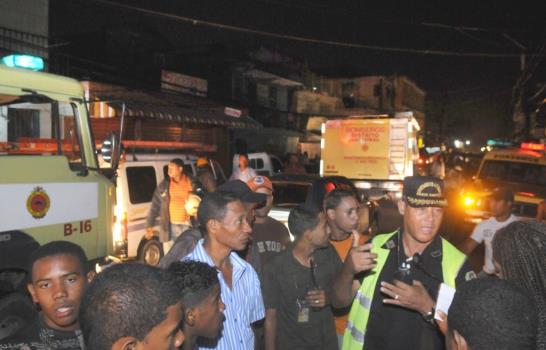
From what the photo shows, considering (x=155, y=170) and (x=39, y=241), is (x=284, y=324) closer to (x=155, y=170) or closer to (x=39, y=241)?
(x=39, y=241)

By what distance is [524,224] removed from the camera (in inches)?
95.0

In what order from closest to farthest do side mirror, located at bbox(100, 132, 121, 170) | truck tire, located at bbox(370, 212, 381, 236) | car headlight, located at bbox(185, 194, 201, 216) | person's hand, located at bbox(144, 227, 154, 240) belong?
side mirror, located at bbox(100, 132, 121, 170), car headlight, located at bbox(185, 194, 201, 216), person's hand, located at bbox(144, 227, 154, 240), truck tire, located at bbox(370, 212, 381, 236)

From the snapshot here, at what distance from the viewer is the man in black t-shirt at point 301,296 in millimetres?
3531

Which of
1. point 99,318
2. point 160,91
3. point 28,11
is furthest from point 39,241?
point 160,91

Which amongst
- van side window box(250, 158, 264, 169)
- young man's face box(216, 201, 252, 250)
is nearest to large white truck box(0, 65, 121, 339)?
young man's face box(216, 201, 252, 250)

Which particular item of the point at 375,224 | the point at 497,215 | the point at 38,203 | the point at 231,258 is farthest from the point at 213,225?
the point at 375,224

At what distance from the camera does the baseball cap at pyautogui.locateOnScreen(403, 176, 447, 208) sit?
10.9ft

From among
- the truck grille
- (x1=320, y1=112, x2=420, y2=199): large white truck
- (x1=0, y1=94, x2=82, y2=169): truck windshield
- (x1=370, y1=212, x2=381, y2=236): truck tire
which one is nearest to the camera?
(x1=0, y1=94, x2=82, y2=169): truck windshield

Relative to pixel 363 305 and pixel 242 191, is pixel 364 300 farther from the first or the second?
pixel 242 191

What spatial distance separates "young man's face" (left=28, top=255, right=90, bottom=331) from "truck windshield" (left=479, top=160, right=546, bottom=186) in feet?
39.3

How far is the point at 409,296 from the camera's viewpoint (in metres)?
2.85

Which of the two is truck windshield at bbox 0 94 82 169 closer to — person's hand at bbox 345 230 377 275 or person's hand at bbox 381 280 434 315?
person's hand at bbox 345 230 377 275

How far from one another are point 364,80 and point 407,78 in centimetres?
984

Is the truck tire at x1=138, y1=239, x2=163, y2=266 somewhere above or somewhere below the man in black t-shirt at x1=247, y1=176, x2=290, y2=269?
below
